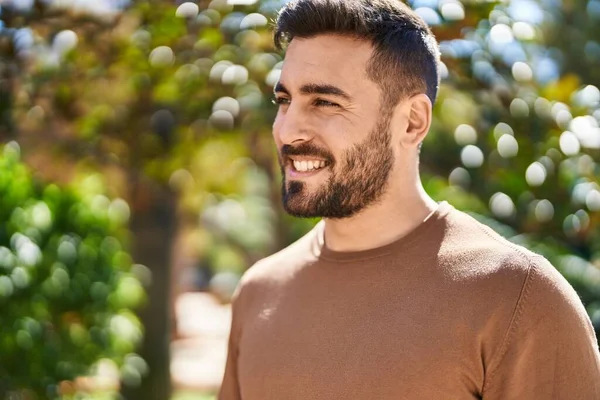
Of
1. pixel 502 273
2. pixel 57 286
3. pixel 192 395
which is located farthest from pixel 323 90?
→ pixel 192 395

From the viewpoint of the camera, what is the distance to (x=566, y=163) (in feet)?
11.3

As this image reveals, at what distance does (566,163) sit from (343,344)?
5.97ft

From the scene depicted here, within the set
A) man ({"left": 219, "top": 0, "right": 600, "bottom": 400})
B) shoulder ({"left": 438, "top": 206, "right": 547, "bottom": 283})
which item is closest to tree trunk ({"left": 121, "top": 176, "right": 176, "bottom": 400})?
man ({"left": 219, "top": 0, "right": 600, "bottom": 400})

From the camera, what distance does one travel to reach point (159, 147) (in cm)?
551

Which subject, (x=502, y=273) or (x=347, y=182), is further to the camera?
(x=347, y=182)

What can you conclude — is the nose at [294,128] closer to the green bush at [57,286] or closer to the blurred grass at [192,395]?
the green bush at [57,286]

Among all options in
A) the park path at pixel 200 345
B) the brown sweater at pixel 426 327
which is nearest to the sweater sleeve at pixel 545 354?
the brown sweater at pixel 426 327

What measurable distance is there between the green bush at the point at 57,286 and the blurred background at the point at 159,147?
0.01m

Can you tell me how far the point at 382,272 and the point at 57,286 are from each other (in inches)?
175

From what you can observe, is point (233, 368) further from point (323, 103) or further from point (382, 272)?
point (323, 103)

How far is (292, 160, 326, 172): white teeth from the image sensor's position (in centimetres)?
217

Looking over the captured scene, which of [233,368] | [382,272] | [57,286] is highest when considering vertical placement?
[382,272]

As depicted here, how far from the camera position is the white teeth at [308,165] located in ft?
7.12

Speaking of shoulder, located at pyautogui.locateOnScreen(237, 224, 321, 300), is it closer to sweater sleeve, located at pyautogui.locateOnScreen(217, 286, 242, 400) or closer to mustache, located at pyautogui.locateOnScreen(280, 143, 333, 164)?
sweater sleeve, located at pyautogui.locateOnScreen(217, 286, 242, 400)
